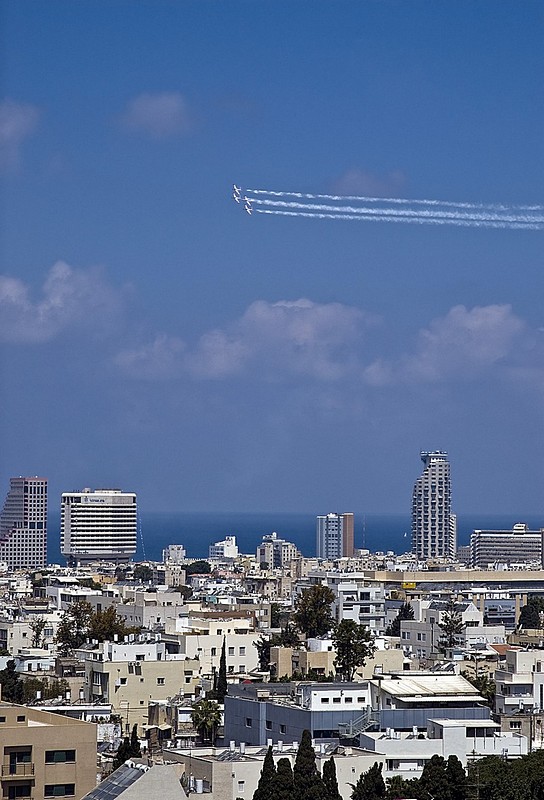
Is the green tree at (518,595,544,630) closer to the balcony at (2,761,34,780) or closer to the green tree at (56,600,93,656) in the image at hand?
the green tree at (56,600,93,656)

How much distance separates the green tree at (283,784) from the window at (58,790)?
2673 mm

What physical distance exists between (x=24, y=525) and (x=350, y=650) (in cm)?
10780

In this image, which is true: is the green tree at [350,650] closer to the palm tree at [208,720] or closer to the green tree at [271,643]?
the green tree at [271,643]

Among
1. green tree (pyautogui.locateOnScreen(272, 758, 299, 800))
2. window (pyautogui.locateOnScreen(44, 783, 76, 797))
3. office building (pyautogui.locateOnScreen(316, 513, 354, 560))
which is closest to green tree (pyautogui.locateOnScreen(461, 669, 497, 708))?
green tree (pyautogui.locateOnScreen(272, 758, 299, 800))

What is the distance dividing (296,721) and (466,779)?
6472mm

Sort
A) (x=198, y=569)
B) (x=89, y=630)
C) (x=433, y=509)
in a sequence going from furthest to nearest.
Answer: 1. (x=433, y=509)
2. (x=198, y=569)
3. (x=89, y=630)

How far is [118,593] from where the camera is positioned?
71688mm

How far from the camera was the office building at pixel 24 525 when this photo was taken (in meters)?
147

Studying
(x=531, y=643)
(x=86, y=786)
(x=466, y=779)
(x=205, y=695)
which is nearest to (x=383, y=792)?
(x=466, y=779)

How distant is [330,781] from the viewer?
25562 millimetres

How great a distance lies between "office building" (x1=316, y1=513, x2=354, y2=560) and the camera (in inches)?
6526

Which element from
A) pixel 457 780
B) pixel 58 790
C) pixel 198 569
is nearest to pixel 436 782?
pixel 457 780

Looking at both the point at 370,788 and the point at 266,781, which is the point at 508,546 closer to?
the point at 370,788

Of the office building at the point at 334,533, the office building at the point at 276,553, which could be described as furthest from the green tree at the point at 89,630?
the office building at the point at 334,533
